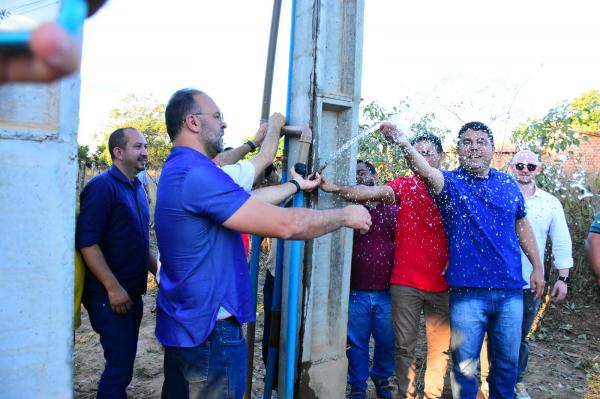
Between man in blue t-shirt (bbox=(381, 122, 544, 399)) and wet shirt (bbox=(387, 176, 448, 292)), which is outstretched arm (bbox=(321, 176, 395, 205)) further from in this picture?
man in blue t-shirt (bbox=(381, 122, 544, 399))

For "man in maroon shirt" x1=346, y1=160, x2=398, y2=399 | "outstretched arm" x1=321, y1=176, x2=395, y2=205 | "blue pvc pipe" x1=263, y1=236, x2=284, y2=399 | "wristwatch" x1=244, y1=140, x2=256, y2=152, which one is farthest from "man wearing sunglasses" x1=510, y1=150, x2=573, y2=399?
"wristwatch" x1=244, y1=140, x2=256, y2=152

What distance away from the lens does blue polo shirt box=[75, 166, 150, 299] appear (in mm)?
3036

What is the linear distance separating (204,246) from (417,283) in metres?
2.08

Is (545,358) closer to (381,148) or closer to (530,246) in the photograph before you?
(530,246)

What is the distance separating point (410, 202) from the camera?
148 inches

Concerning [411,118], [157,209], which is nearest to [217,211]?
[157,209]

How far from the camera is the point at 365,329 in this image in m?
4.00

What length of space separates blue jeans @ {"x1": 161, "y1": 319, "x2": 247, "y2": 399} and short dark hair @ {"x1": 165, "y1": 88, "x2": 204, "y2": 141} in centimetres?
99

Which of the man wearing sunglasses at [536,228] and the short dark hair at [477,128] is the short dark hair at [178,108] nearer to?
the short dark hair at [477,128]

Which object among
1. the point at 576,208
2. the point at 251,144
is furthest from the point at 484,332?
the point at 576,208

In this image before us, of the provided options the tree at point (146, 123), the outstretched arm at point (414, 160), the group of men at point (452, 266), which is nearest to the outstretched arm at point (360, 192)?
the group of men at point (452, 266)

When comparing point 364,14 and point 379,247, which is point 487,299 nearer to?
point 379,247

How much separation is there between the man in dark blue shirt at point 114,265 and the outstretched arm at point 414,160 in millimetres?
1816

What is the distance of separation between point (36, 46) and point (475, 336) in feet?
10.7
